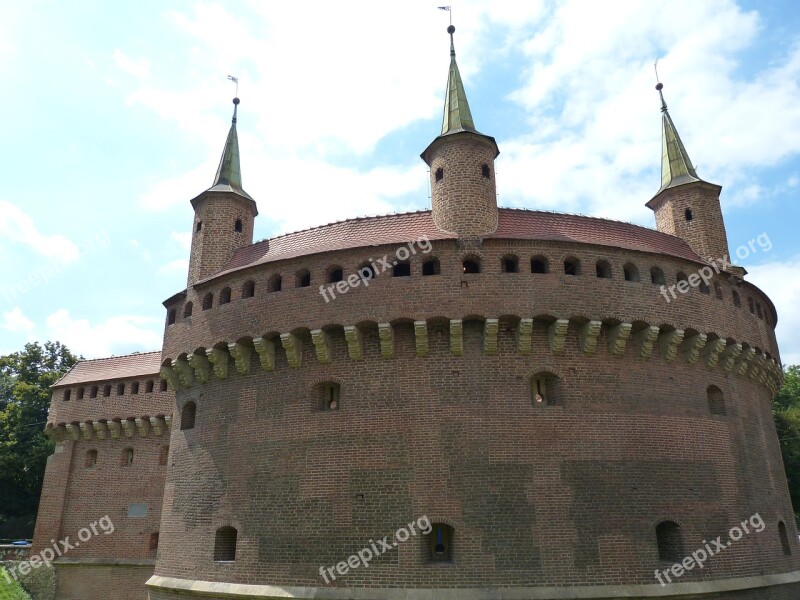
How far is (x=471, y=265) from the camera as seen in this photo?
680 inches

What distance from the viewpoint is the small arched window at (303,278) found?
1770 centimetres

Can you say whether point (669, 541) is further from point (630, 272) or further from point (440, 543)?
point (630, 272)

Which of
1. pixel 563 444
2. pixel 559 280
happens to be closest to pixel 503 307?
pixel 559 280

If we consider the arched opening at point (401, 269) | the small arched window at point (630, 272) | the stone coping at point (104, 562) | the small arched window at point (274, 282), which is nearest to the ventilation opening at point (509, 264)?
the arched opening at point (401, 269)

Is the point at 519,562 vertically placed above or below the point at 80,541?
below

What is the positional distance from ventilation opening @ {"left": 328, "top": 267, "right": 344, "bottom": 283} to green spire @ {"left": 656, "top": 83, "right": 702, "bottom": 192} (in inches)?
523

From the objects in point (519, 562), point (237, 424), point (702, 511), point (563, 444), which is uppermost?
point (237, 424)

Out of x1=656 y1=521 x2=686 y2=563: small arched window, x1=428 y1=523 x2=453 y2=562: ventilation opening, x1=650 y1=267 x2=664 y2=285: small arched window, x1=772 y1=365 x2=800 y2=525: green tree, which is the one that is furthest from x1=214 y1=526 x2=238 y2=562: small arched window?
x1=772 y1=365 x2=800 y2=525: green tree

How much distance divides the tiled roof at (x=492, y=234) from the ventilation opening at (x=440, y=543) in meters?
7.47

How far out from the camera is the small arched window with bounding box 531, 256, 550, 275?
55.6 feet

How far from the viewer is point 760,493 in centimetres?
1803

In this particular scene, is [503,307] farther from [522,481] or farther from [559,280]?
[522,481]

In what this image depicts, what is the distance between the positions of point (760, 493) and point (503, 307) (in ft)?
31.5

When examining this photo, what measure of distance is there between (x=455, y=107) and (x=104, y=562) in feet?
82.2
